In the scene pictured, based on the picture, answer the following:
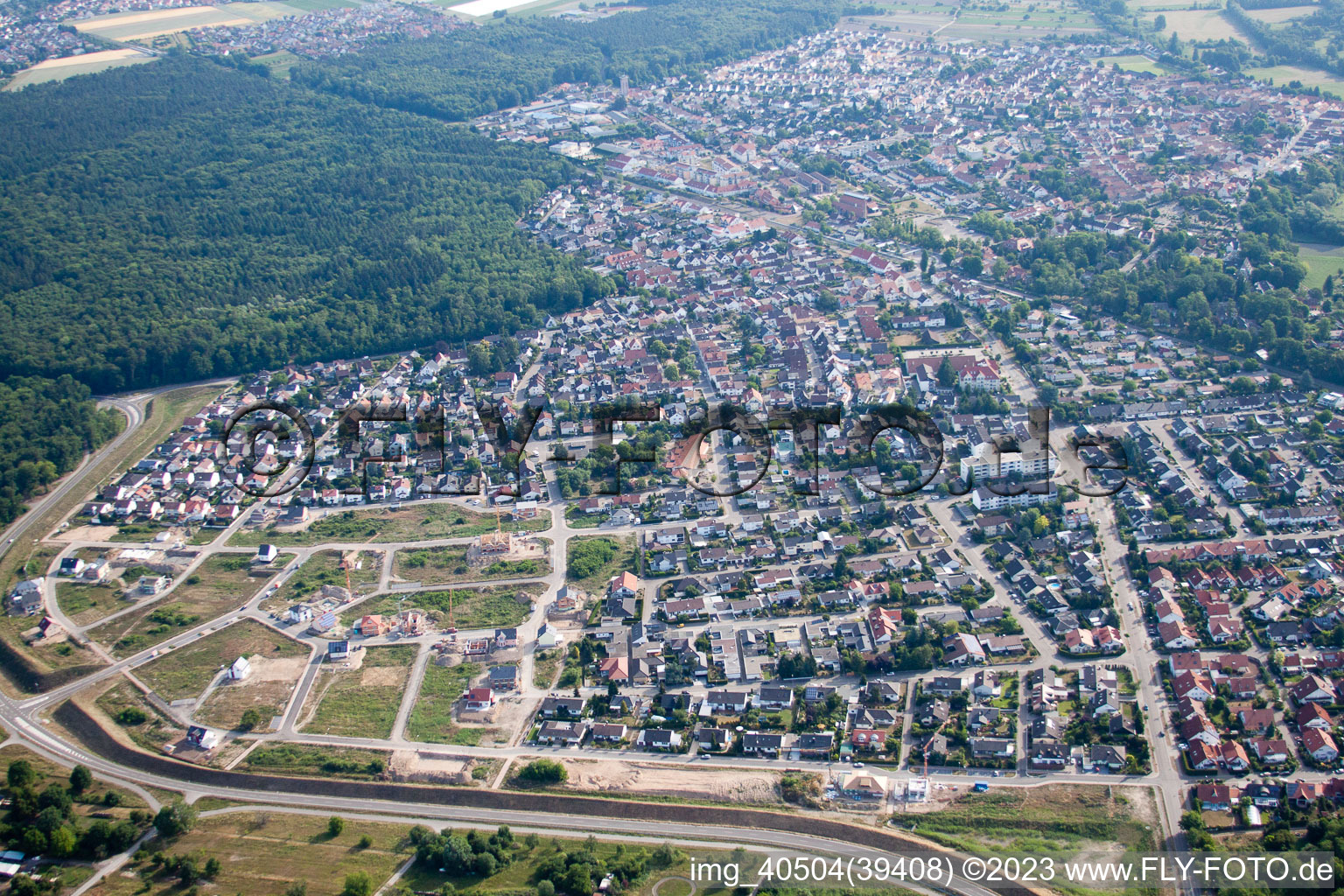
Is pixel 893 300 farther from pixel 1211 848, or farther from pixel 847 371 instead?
pixel 1211 848

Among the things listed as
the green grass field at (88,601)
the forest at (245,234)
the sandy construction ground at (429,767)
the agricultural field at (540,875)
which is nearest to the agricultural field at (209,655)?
the green grass field at (88,601)

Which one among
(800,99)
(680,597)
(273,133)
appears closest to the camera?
(680,597)

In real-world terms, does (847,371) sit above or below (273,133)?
below

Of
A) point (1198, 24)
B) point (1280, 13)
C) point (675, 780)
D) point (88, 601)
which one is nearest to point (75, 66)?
point (88, 601)

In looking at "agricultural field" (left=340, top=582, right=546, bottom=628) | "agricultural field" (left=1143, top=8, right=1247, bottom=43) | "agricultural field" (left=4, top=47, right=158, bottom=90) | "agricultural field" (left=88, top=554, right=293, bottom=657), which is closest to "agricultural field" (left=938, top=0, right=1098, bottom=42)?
"agricultural field" (left=1143, top=8, right=1247, bottom=43)

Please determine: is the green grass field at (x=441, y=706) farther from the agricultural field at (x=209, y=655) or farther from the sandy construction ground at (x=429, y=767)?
the agricultural field at (x=209, y=655)

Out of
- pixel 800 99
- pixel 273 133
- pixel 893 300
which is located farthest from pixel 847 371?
pixel 273 133
